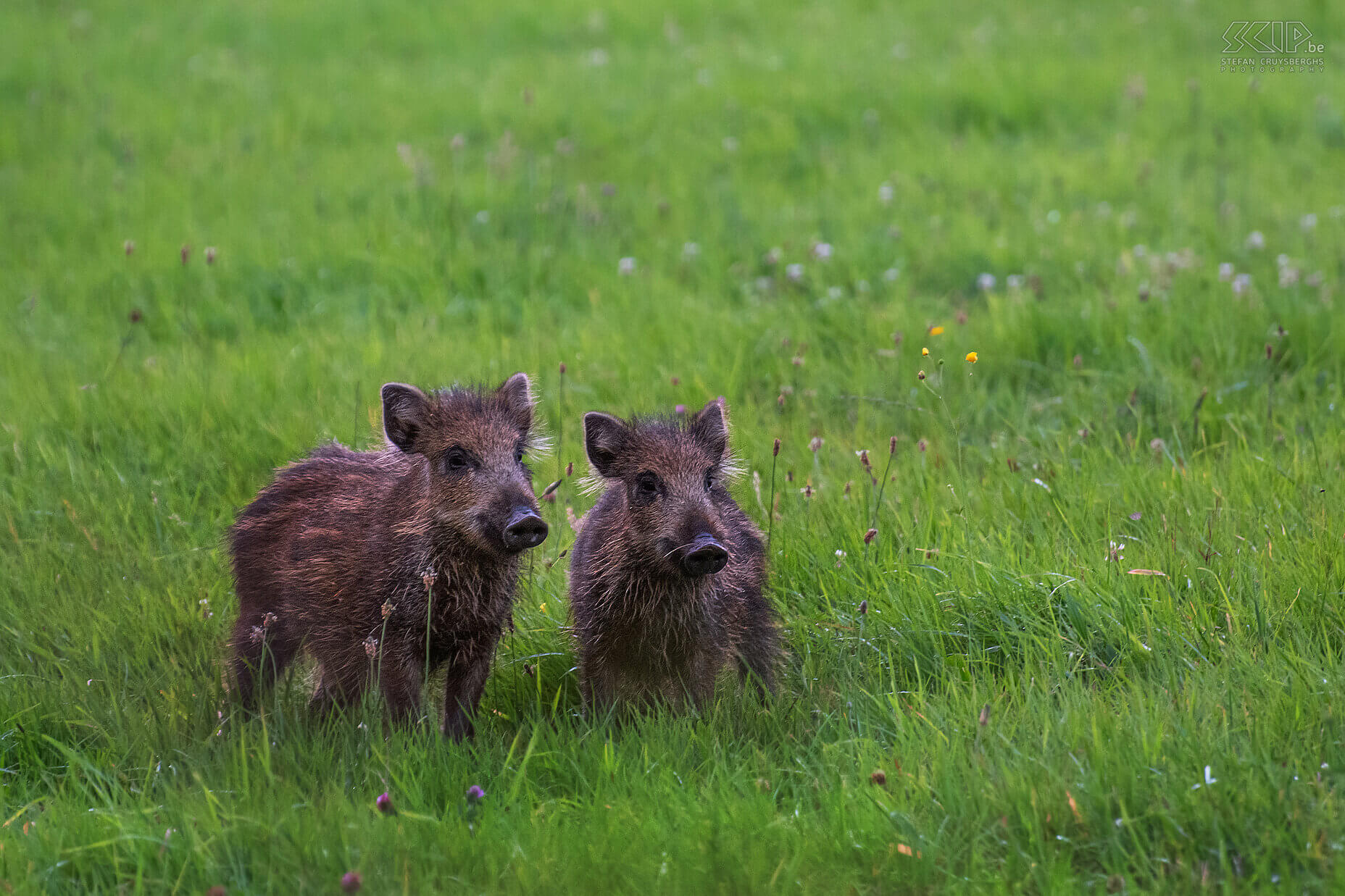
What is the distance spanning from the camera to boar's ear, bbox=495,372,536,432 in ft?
15.6

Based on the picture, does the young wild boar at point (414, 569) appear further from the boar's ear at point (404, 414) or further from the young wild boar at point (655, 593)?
the young wild boar at point (655, 593)

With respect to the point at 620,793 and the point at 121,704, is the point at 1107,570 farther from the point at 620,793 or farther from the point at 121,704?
the point at 121,704

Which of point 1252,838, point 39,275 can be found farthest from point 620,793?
point 39,275

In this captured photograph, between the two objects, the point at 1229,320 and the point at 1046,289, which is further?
the point at 1046,289

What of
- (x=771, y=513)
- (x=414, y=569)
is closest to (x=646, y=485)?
(x=771, y=513)

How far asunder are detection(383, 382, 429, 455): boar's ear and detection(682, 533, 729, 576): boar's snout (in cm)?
110

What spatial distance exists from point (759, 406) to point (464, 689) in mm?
2970

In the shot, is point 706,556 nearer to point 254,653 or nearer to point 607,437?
point 607,437

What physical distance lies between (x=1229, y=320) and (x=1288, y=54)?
7.09 metres

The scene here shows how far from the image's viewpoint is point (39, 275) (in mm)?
9312

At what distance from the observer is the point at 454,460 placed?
457cm

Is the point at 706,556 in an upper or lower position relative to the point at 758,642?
upper

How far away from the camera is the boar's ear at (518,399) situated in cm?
477

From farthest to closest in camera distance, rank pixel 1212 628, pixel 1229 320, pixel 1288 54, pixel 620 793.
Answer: pixel 1288 54, pixel 1229 320, pixel 1212 628, pixel 620 793
